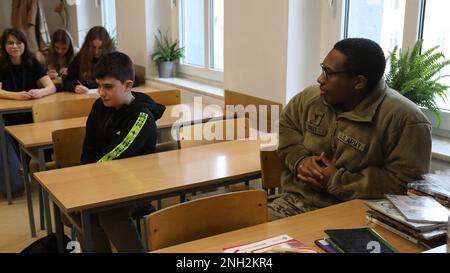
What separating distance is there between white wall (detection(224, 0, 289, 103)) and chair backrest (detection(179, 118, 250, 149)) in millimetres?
372

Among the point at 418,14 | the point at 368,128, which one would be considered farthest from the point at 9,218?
the point at 418,14

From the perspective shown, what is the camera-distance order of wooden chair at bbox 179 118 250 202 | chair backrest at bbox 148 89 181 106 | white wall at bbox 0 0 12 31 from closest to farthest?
wooden chair at bbox 179 118 250 202
chair backrest at bbox 148 89 181 106
white wall at bbox 0 0 12 31

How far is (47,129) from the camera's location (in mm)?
3061

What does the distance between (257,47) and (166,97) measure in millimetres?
887

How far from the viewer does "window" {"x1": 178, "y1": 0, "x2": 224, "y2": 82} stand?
422 cm

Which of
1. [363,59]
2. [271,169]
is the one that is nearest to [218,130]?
[271,169]

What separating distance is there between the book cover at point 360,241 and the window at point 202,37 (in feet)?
9.36

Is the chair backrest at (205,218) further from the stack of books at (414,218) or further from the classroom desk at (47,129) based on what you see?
the classroom desk at (47,129)

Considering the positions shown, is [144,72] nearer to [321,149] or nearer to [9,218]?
[9,218]

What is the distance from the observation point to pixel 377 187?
1850 mm

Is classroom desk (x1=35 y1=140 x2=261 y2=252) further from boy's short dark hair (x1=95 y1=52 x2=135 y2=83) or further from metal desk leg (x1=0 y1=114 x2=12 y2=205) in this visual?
metal desk leg (x1=0 y1=114 x2=12 y2=205)

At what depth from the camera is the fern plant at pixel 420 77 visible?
2.36m

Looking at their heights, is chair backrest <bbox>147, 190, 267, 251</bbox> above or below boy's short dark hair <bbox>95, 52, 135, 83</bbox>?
below

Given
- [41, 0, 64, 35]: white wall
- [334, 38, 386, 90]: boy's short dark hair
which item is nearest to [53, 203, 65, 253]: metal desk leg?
[334, 38, 386, 90]: boy's short dark hair
